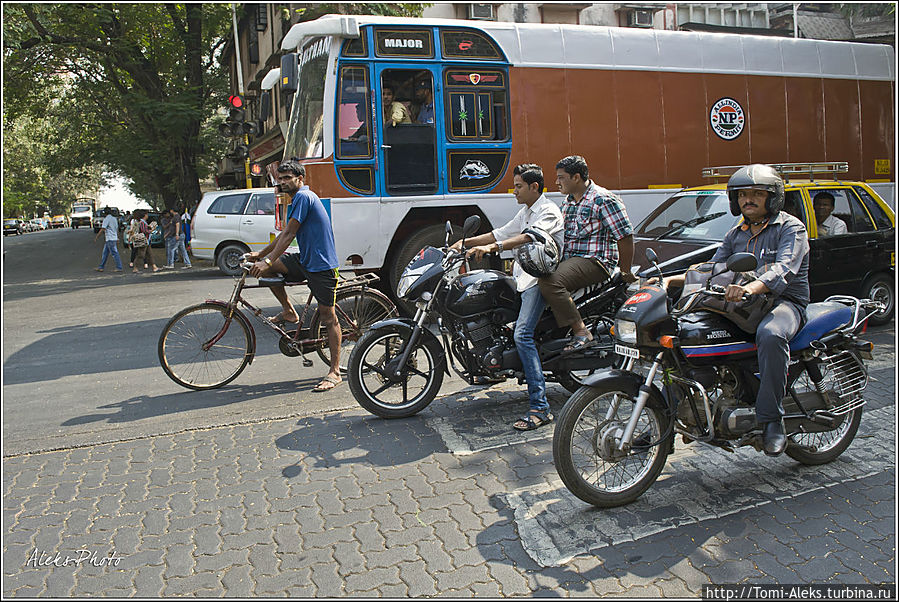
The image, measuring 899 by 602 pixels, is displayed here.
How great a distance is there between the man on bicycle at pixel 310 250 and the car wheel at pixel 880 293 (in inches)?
Result: 219

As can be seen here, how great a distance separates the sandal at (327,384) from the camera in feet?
20.9

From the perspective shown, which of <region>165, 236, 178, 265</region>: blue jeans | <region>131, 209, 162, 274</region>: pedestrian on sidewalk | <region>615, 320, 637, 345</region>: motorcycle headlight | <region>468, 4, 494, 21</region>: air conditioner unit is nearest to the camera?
<region>615, 320, 637, 345</region>: motorcycle headlight

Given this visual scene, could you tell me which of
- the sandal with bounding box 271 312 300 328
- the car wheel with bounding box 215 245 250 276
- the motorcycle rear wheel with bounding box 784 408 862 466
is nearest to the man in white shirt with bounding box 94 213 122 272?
the car wheel with bounding box 215 245 250 276

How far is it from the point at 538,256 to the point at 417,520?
6.61 feet

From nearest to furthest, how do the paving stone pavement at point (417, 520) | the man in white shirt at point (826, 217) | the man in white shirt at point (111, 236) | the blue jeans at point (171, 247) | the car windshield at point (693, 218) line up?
the paving stone pavement at point (417, 520)
the car windshield at point (693, 218)
the man in white shirt at point (826, 217)
the man in white shirt at point (111, 236)
the blue jeans at point (171, 247)

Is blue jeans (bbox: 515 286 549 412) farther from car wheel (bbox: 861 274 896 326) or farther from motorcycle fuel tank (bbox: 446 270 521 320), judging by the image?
car wheel (bbox: 861 274 896 326)

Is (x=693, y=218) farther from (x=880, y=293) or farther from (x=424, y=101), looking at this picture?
(x=424, y=101)

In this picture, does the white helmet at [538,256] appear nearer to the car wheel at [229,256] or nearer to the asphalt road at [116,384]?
the asphalt road at [116,384]

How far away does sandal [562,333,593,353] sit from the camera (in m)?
5.31

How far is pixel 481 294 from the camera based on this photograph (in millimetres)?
5320

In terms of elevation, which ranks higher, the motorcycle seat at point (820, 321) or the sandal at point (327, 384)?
the motorcycle seat at point (820, 321)

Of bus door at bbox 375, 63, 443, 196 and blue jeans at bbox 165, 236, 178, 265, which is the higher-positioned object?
bus door at bbox 375, 63, 443, 196

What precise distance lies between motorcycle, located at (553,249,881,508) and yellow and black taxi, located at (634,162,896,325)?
3.20 metres

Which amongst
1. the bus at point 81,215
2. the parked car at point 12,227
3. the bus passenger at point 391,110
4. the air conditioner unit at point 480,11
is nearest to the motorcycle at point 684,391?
the bus passenger at point 391,110
